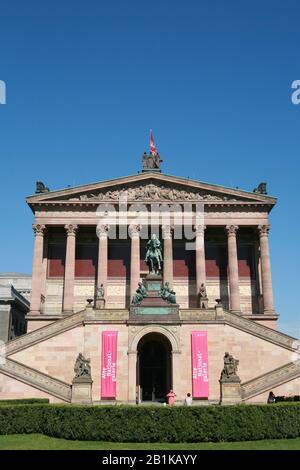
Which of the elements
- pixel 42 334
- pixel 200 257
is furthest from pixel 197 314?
pixel 200 257

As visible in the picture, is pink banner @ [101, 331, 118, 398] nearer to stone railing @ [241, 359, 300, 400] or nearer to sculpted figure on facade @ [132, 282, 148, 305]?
sculpted figure on facade @ [132, 282, 148, 305]

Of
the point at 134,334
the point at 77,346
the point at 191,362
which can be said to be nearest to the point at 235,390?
the point at 191,362

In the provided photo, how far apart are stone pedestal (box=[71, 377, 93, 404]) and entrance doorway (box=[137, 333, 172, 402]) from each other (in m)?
7.62

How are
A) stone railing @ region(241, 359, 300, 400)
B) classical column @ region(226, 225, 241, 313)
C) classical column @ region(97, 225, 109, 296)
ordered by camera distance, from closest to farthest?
stone railing @ region(241, 359, 300, 400) → classical column @ region(226, 225, 241, 313) → classical column @ region(97, 225, 109, 296)

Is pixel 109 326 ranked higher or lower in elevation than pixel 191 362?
higher

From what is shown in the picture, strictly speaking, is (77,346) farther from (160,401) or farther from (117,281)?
(117,281)

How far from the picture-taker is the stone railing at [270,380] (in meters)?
32.8

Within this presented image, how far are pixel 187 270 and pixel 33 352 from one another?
839 inches

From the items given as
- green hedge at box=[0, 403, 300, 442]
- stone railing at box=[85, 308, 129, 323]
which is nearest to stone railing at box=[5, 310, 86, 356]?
stone railing at box=[85, 308, 129, 323]

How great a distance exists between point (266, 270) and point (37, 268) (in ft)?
74.6

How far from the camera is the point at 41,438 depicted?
67.4ft

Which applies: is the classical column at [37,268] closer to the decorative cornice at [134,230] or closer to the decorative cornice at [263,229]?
the decorative cornice at [134,230]

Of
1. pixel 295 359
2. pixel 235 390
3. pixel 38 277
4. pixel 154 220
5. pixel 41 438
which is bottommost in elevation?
pixel 41 438

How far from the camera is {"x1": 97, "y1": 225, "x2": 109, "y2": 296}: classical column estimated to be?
5037cm
